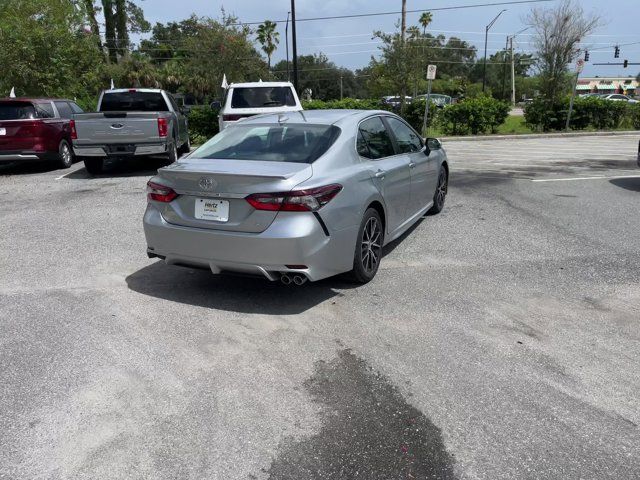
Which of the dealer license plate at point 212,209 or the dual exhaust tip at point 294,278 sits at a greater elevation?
the dealer license plate at point 212,209

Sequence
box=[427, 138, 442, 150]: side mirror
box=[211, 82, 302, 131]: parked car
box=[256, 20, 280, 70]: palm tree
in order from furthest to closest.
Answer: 1. box=[256, 20, 280, 70]: palm tree
2. box=[211, 82, 302, 131]: parked car
3. box=[427, 138, 442, 150]: side mirror

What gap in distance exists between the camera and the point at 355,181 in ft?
15.7

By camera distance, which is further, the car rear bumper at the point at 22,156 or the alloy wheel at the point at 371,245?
the car rear bumper at the point at 22,156

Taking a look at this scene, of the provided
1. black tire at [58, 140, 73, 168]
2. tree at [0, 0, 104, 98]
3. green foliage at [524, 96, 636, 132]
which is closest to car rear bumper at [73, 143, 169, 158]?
black tire at [58, 140, 73, 168]

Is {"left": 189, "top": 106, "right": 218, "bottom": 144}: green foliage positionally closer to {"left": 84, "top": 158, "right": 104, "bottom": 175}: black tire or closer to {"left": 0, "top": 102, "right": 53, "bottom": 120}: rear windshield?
{"left": 0, "top": 102, "right": 53, "bottom": 120}: rear windshield

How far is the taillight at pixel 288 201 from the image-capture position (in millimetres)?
4230

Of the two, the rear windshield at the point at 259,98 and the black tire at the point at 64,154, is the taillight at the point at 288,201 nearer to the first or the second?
the black tire at the point at 64,154

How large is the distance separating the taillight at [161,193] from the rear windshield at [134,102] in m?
9.50

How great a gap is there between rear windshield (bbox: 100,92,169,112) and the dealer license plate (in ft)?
32.7

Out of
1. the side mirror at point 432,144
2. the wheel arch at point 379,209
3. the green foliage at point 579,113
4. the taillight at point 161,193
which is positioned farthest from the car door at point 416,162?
the green foliage at point 579,113

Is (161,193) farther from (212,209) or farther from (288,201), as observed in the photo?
(288,201)

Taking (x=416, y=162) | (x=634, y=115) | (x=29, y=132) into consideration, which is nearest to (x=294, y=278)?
(x=416, y=162)

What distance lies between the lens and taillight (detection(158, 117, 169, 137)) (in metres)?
11.1

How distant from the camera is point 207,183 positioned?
445 centimetres
